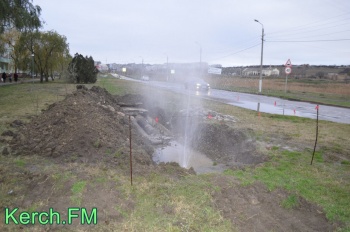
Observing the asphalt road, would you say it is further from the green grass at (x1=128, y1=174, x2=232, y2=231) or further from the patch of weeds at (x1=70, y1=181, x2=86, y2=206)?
the patch of weeds at (x1=70, y1=181, x2=86, y2=206)

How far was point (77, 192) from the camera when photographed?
4.61 meters

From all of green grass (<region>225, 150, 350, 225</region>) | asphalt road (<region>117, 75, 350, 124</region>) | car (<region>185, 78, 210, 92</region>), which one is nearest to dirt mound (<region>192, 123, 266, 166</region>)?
green grass (<region>225, 150, 350, 225</region>)

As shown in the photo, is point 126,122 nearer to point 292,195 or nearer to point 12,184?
point 12,184

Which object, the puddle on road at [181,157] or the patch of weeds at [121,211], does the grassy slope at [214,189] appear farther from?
the puddle on road at [181,157]

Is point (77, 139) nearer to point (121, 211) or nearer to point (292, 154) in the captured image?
point (121, 211)

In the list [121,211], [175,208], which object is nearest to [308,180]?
[175,208]

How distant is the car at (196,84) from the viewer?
79.8ft

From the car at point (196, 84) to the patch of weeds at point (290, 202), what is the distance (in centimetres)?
1892

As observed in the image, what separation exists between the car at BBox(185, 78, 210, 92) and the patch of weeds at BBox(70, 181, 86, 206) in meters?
19.0

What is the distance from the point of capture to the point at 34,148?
6914mm

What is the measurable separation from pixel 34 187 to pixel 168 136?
22.7 ft

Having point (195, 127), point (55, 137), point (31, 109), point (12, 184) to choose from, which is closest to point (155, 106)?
point (195, 127)

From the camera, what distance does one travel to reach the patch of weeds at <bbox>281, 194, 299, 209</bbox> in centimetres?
470

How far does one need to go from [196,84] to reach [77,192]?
22.6 metres
